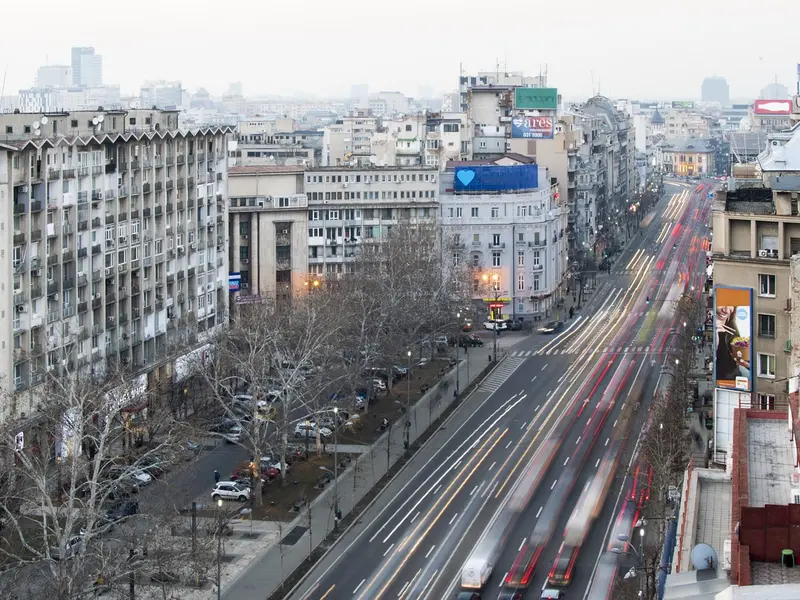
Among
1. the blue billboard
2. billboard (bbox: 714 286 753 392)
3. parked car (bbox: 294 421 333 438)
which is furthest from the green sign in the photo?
billboard (bbox: 714 286 753 392)

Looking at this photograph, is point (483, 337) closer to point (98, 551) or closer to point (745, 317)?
point (745, 317)

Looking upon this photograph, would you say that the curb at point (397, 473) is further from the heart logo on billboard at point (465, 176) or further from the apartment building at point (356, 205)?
the heart logo on billboard at point (465, 176)


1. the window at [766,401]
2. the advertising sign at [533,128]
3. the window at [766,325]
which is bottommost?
the window at [766,401]

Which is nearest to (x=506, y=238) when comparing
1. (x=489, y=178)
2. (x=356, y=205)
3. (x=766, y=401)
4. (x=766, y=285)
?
(x=489, y=178)

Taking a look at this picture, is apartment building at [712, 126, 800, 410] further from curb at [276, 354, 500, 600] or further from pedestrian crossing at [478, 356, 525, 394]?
pedestrian crossing at [478, 356, 525, 394]

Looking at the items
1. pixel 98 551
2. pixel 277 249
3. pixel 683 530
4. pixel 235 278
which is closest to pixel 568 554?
pixel 98 551

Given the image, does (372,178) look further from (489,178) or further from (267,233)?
(267,233)

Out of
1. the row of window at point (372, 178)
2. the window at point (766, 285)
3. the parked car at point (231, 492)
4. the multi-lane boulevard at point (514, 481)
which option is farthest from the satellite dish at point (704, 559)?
the row of window at point (372, 178)
